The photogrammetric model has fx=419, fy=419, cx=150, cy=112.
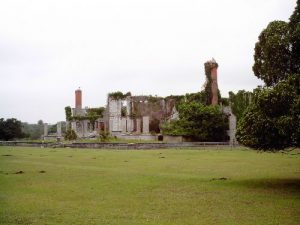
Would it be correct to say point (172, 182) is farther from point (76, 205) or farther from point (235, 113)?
point (235, 113)

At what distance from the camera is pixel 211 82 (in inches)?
2141

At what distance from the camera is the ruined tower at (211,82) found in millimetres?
53812

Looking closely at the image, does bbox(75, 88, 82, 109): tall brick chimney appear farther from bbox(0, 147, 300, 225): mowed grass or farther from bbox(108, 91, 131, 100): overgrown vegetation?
bbox(0, 147, 300, 225): mowed grass

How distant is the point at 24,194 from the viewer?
12.6m

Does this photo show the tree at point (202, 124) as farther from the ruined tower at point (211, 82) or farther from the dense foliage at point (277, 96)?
the dense foliage at point (277, 96)

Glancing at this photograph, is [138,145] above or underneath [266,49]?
underneath

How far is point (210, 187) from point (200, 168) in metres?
6.54

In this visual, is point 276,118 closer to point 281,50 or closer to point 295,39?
point 281,50

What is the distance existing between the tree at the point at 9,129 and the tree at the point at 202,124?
26.1 meters

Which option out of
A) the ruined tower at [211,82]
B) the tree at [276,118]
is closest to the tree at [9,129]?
the ruined tower at [211,82]

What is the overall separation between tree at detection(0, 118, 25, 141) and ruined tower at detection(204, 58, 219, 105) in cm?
2844

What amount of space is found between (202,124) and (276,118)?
32.8m

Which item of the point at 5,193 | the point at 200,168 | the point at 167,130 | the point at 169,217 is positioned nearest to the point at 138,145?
the point at 167,130

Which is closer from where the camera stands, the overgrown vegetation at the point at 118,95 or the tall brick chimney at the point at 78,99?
A: the overgrown vegetation at the point at 118,95
